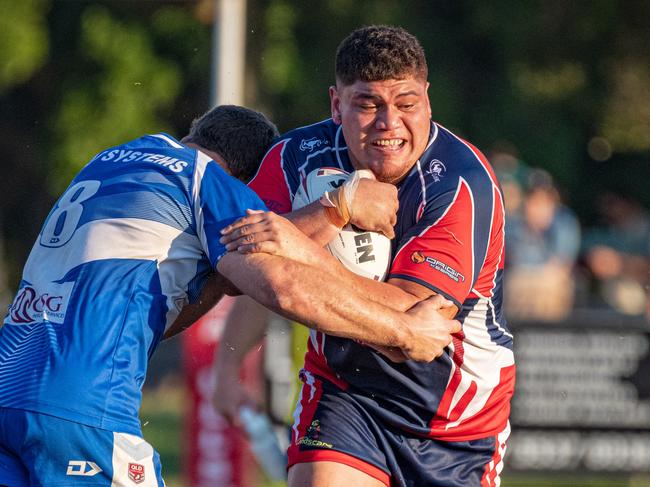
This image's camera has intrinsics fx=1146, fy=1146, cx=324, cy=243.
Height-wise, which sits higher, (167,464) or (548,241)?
(548,241)

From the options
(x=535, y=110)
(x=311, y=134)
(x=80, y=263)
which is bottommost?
(x=80, y=263)

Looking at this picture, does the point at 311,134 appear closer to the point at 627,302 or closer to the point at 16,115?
the point at 627,302

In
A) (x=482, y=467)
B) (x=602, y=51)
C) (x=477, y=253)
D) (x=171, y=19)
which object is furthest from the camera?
(x=602, y=51)

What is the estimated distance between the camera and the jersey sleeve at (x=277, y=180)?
15.0 ft

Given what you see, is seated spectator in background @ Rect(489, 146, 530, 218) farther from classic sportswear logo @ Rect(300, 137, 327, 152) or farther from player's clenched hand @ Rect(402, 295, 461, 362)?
player's clenched hand @ Rect(402, 295, 461, 362)

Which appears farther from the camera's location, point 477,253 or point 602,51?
point 602,51

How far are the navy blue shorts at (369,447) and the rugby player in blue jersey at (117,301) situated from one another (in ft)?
2.36

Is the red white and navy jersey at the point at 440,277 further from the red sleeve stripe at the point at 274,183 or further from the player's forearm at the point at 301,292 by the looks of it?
the player's forearm at the point at 301,292

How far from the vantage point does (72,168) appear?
16.2 m

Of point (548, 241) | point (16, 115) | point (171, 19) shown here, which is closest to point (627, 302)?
point (548, 241)

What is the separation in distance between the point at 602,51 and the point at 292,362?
34.7 ft

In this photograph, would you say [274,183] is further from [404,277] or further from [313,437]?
[313,437]

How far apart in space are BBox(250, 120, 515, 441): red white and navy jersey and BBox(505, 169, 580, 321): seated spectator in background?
586 centimetres

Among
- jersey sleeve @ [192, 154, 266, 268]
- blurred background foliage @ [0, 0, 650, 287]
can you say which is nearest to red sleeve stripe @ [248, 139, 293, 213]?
jersey sleeve @ [192, 154, 266, 268]
